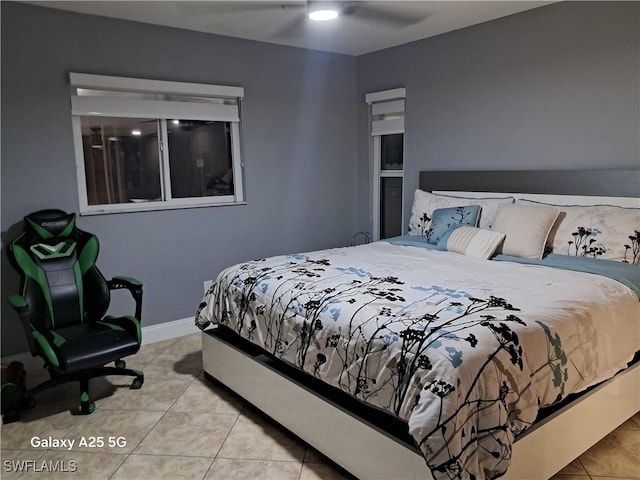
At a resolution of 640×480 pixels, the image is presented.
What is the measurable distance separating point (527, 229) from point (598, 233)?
15.1 inches

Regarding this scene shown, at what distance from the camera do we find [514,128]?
350cm

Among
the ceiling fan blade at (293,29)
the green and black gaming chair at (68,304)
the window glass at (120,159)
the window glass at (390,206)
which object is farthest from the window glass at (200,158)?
the window glass at (390,206)

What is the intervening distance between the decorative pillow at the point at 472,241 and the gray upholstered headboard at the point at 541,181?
577 mm

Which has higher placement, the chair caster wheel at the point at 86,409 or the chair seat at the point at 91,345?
the chair seat at the point at 91,345

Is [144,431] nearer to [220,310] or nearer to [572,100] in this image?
[220,310]

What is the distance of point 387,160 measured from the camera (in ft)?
15.5

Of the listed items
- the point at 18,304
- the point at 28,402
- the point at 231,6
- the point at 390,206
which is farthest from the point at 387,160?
the point at 28,402

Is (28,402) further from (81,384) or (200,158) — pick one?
(200,158)

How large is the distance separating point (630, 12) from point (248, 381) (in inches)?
125

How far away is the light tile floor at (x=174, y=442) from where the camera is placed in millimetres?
2162

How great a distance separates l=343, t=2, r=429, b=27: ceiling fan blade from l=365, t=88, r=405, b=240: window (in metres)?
0.81

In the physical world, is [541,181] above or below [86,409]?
above

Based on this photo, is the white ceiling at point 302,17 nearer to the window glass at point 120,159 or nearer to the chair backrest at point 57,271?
the window glass at point 120,159

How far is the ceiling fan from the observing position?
9.73 feet
